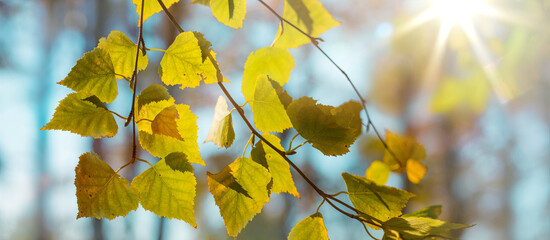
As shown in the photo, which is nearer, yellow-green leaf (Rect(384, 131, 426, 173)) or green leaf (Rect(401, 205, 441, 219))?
green leaf (Rect(401, 205, 441, 219))

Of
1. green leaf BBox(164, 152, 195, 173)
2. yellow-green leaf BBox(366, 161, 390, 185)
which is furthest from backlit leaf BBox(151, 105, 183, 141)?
yellow-green leaf BBox(366, 161, 390, 185)

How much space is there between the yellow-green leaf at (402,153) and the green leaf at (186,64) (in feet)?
0.84

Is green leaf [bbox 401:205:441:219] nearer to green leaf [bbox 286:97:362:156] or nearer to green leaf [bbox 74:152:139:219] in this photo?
green leaf [bbox 286:97:362:156]

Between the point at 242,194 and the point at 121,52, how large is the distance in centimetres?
15

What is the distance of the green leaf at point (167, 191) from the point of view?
8.5 inches

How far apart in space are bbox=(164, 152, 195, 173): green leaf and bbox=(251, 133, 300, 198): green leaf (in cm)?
5

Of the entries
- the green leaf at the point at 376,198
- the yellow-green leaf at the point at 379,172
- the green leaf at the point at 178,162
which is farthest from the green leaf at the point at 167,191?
the yellow-green leaf at the point at 379,172

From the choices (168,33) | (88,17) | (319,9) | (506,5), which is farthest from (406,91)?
(319,9)

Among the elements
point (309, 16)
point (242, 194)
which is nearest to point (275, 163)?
point (242, 194)

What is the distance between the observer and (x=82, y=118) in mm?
Answer: 216

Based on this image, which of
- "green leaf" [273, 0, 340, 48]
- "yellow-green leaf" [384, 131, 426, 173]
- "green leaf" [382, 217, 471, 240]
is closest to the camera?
"green leaf" [382, 217, 471, 240]

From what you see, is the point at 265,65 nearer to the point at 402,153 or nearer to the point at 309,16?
the point at 309,16

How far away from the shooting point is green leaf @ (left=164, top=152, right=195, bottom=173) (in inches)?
8.5

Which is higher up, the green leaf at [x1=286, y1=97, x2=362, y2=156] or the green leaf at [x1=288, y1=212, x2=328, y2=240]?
the green leaf at [x1=286, y1=97, x2=362, y2=156]
